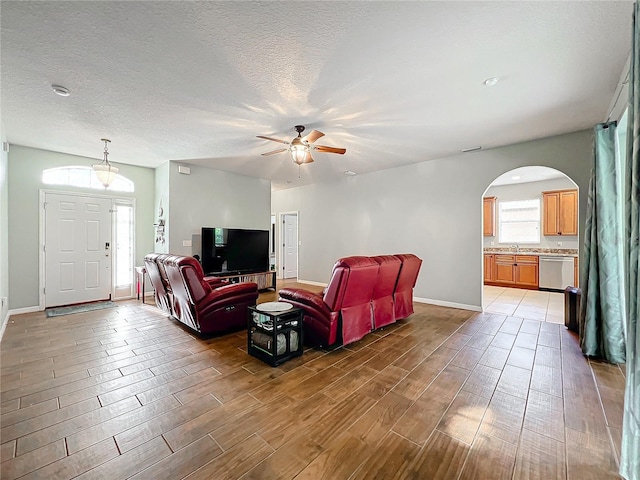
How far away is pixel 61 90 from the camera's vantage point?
2.82 meters

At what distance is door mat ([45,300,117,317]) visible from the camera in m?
4.64

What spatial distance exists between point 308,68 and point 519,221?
776 centimetres

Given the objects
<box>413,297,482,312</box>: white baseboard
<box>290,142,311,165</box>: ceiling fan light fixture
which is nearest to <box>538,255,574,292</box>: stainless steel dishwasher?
<box>413,297,482,312</box>: white baseboard

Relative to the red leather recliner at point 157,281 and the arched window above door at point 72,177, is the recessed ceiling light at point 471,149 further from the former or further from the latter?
the arched window above door at point 72,177

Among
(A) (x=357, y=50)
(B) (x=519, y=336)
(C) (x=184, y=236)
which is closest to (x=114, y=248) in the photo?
(C) (x=184, y=236)

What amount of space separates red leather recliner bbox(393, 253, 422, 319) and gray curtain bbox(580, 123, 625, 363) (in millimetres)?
1979

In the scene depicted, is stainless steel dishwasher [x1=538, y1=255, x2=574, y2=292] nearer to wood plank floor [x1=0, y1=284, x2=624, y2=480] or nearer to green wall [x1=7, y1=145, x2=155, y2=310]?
wood plank floor [x1=0, y1=284, x2=624, y2=480]

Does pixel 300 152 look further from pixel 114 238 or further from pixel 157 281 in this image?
pixel 114 238

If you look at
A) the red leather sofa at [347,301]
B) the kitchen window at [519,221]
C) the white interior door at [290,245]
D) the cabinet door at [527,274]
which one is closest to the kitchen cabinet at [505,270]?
the cabinet door at [527,274]

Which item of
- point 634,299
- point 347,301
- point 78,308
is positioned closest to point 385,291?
point 347,301

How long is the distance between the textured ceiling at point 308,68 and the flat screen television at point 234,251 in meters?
2.19

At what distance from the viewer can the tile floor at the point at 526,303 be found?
4656mm

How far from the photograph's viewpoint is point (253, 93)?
9.59 feet

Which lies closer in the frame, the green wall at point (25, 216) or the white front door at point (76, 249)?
the green wall at point (25, 216)
